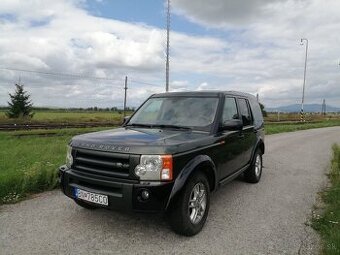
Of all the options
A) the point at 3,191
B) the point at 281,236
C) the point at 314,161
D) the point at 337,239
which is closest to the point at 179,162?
the point at 281,236

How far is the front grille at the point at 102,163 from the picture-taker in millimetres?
4336

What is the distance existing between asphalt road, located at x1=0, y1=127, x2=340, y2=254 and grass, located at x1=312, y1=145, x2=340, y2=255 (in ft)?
0.50

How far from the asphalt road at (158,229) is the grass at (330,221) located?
0.15 metres

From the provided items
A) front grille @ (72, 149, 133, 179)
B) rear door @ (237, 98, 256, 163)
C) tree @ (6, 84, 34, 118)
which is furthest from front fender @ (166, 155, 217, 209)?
tree @ (6, 84, 34, 118)

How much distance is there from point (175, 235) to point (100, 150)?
4.80ft

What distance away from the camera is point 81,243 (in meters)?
4.35

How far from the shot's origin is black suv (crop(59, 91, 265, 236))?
14.0ft

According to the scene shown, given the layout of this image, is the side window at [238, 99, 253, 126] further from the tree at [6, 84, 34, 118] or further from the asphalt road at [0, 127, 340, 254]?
the tree at [6, 84, 34, 118]

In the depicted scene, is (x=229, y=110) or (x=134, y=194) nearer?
(x=134, y=194)

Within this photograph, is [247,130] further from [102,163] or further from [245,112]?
[102,163]

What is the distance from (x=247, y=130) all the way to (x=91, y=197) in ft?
11.7

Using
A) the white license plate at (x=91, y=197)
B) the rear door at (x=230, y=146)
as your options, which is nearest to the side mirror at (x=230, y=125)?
the rear door at (x=230, y=146)

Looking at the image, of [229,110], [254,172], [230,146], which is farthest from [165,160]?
[254,172]

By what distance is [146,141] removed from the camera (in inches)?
175
